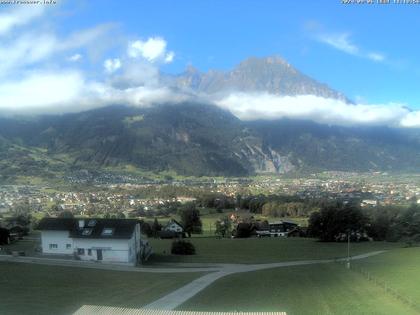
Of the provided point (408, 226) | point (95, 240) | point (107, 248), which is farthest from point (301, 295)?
point (408, 226)

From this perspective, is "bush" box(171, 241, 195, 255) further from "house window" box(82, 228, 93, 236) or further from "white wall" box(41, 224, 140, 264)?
"house window" box(82, 228, 93, 236)

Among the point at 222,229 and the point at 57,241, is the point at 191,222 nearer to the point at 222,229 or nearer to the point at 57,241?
the point at 222,229

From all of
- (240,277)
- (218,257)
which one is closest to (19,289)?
(240,277)

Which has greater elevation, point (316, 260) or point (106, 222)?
point (106, 222)

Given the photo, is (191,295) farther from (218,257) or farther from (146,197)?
(146,197)

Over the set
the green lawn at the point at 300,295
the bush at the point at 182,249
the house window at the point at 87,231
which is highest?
the house window at the point at 87,231

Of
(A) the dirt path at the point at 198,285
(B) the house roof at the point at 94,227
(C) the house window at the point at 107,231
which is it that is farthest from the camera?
(C) the house window at the point at 107,231

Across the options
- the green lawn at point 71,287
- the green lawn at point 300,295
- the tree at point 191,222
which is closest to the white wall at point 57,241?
the green lawn at point 71,287

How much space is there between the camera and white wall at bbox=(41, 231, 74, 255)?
58.0 metres

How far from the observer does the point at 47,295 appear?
103 ft

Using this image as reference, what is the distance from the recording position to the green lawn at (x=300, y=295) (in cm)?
2714

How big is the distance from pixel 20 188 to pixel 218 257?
496 feet

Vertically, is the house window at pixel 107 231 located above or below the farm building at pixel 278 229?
above

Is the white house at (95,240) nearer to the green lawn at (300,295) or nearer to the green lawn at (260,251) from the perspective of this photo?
the green lawn at (260,251)
